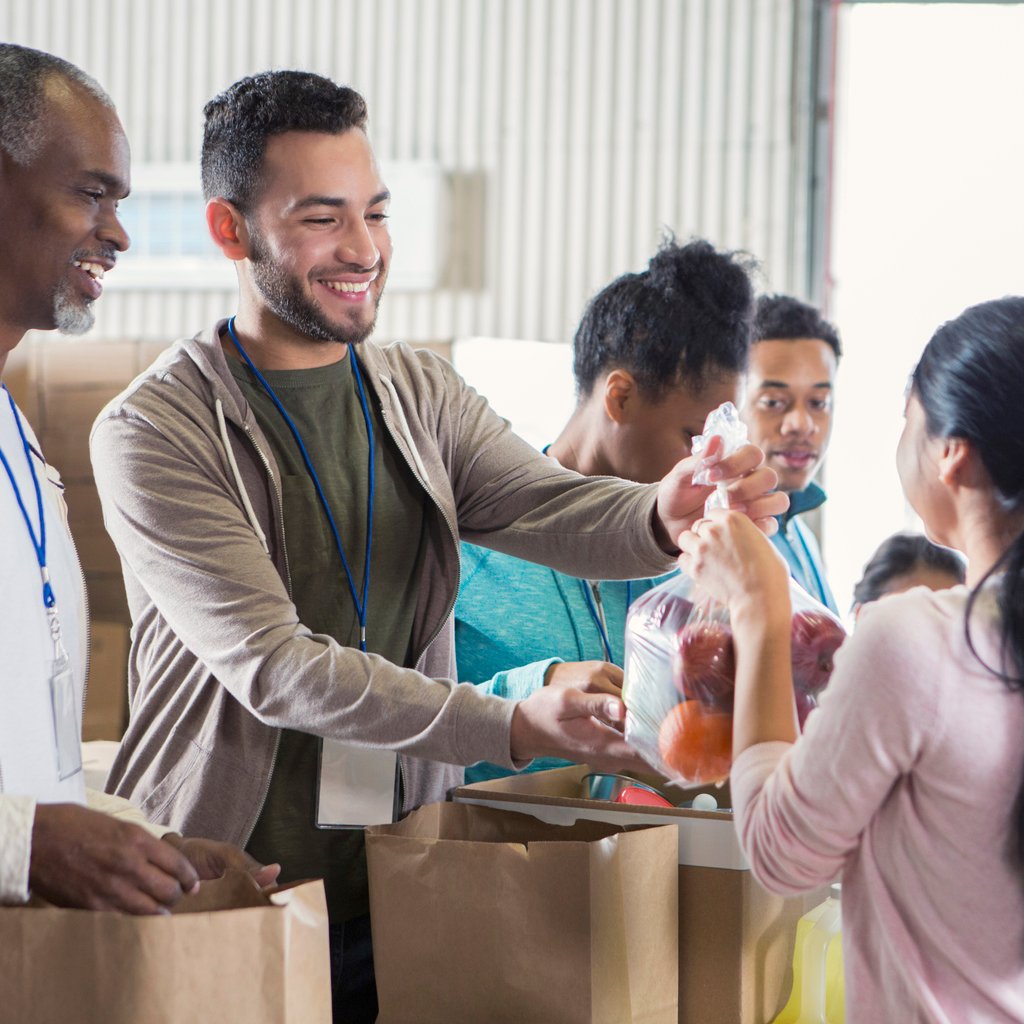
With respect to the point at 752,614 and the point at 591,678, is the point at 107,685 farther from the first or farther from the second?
the point at 752,614

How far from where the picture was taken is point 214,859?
1.10 meters

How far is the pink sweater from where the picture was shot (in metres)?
0.90

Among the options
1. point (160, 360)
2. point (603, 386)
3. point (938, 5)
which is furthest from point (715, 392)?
point (938, 5)

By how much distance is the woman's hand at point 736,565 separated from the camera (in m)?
1.06

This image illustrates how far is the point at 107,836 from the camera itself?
3.00 ft

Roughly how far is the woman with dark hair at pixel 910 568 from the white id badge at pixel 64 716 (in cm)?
186

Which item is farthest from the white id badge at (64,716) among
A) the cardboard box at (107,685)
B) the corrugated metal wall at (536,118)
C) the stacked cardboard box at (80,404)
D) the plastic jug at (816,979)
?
the corrugated metal wall at (536,118)

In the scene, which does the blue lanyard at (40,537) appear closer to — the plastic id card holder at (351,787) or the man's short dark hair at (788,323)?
the plastic id card holder at (351,787)

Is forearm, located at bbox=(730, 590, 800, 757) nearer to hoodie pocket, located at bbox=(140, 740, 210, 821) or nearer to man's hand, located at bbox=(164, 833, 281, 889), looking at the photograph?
man's hand, located at bbox=(164, 833, 281, 889)

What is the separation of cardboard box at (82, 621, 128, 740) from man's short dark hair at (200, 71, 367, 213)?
5.11ft

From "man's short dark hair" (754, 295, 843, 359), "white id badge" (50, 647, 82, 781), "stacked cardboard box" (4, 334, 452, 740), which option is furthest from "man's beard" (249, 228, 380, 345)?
"man's short dark hair" (754, 295, 843, 359)

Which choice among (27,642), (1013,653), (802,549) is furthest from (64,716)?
(802,549)

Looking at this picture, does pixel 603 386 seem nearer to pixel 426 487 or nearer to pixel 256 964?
pixel 426 487

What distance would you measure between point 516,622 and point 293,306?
502mm
